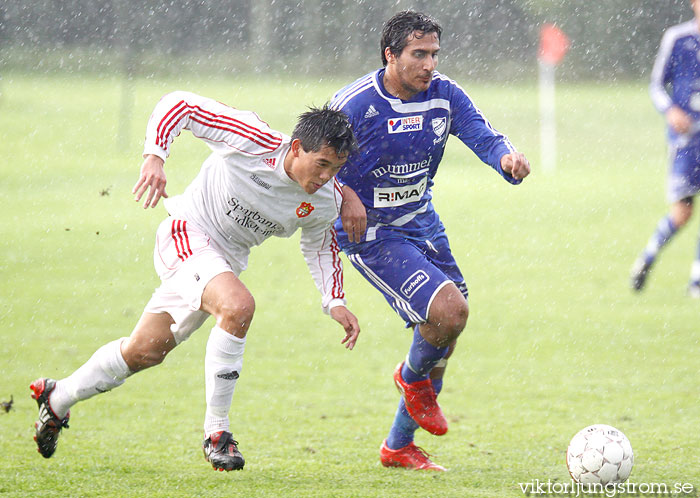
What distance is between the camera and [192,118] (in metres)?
4.52

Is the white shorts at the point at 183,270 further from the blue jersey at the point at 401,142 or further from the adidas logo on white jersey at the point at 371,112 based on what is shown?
the adidas logo on white jersey at the point at 371,112

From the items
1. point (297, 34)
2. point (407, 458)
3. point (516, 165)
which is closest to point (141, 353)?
point (407, 458)

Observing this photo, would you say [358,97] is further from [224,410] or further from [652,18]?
[652,18]

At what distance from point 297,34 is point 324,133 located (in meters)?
26.1

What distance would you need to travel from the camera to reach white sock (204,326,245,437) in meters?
4.28

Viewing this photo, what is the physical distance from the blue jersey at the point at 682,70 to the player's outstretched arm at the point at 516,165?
4631 mm

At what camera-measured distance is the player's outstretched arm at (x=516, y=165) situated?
4.59 meters

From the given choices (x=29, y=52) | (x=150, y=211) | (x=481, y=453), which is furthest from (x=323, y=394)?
(x=29, y=52)

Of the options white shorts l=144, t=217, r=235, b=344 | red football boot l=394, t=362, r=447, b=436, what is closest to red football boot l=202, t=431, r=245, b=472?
white shorts l=144, t=217, r=235, b=344

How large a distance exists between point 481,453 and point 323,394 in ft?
5.77

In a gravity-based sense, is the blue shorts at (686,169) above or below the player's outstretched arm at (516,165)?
above

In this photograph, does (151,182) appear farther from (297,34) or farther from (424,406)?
(297,34)

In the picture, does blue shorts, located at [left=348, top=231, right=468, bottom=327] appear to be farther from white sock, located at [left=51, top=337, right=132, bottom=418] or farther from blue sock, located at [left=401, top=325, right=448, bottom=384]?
Result: white sock, located at [left=51, top=337, right=132, bottom=418]

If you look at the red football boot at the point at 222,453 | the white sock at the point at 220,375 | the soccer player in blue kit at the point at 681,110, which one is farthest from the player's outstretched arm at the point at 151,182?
the soccer player in blue kit at the point at 681,110
